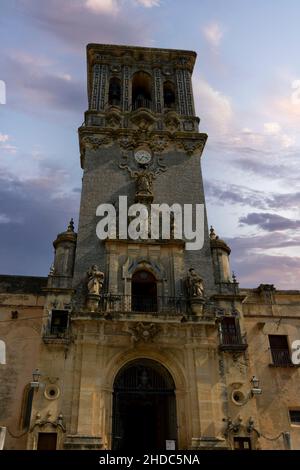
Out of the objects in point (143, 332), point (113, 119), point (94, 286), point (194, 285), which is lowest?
point (143, 332)

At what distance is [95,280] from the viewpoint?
21.1m

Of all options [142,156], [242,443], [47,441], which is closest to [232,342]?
[242,443]

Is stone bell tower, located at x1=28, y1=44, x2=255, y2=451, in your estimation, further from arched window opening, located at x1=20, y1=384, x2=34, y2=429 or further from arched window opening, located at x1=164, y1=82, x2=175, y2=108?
arched window opening, located at x1=164, y1=82, x2=175, y2=108

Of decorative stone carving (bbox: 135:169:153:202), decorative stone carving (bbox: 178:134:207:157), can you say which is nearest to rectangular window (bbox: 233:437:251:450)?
decorative stone carving (bbox: 135:169:153:202)

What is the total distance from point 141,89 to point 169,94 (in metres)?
2.56

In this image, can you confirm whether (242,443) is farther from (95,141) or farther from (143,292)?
(95,141)

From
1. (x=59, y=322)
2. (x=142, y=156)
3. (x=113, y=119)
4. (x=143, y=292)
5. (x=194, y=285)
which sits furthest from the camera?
(x=113, y=119)

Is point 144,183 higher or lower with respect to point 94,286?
higher

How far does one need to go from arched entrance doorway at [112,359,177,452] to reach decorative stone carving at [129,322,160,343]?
3.90ft

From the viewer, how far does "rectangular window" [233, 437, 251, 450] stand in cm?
1829

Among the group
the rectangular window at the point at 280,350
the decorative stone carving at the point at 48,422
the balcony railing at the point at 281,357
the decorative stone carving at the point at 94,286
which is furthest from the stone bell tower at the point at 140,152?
the decorative stone carving at the point at 48,422

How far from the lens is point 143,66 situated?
32000mm

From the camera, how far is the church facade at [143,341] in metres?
18.5

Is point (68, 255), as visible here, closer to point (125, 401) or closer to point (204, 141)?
point (125, 401)
